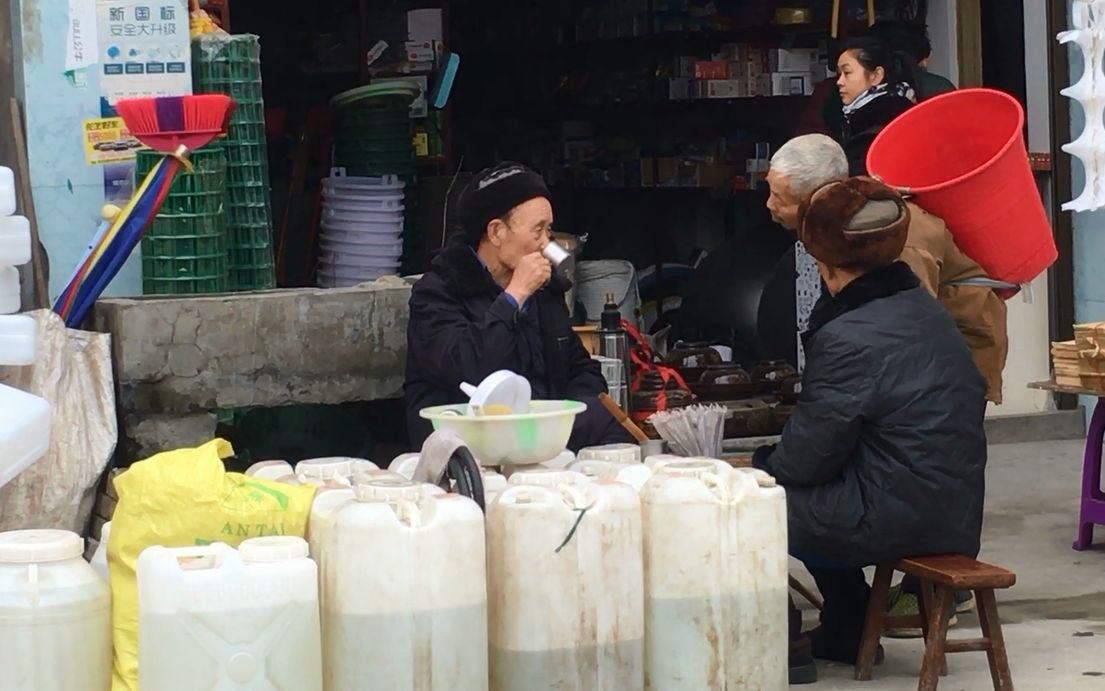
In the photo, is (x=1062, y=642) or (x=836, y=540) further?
(x=1062, y=642)

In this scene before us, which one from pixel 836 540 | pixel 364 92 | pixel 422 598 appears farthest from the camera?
pixel 364 92

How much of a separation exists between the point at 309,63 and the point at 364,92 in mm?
2115

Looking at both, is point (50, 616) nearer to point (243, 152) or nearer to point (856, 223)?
point (856, 223)

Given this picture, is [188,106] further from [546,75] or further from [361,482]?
[546,75]

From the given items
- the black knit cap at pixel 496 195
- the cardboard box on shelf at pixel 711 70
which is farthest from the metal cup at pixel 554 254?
the cardboard box on shelf at pixel 711 70

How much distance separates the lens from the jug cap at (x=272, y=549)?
12.1 feet

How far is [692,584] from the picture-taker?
4129 millimetres

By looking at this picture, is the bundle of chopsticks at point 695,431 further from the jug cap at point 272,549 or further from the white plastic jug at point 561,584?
the jug cap at point 272,549

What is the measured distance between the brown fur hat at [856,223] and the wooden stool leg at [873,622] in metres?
0.87

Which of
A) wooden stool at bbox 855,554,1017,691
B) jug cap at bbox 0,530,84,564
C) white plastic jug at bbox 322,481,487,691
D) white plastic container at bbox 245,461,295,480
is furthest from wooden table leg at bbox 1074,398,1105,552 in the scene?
jug cap at bbox 0,530,84,564

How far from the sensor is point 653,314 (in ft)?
33.9

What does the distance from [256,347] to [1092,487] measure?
10.5ft

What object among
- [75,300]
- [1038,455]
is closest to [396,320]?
[75,300]

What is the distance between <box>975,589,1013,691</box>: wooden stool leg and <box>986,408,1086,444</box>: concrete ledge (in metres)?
4.18
